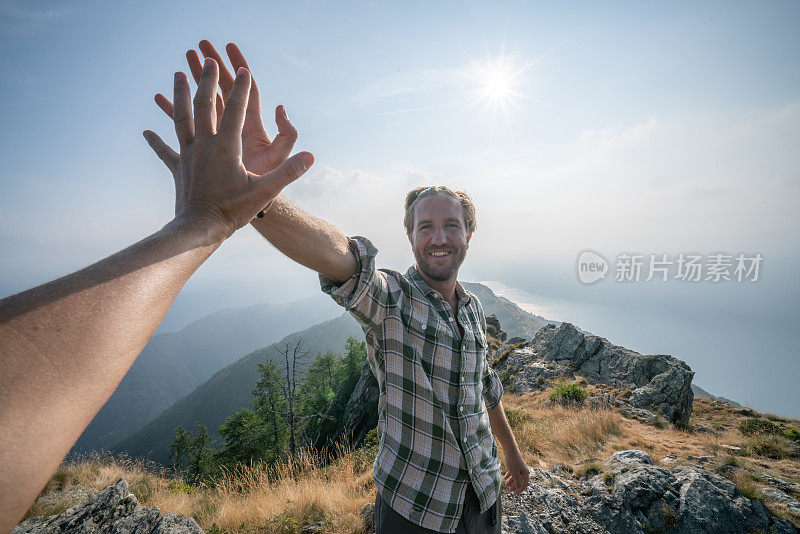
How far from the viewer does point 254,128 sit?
4.95ft

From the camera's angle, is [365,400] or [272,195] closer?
[272,195]

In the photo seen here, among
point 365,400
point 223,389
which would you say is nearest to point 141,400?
point 223,389

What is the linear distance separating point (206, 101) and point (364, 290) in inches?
46.0

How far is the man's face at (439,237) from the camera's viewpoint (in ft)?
8.60

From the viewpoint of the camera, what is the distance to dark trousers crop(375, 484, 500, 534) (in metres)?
2.07

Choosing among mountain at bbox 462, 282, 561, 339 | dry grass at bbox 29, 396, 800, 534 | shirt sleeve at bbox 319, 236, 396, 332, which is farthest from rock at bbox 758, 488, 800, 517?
mountain at bbox 462, 282, 561, 339

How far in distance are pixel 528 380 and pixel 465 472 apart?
17800 millimetres

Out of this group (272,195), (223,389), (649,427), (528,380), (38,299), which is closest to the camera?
(38,299)

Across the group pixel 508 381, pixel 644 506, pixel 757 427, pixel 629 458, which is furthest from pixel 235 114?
pixel 508 381

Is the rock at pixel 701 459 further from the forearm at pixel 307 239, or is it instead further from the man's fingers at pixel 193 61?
the man's fingers at pixel 193 61

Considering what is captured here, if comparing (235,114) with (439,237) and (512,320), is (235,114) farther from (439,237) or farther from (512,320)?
(512,320)

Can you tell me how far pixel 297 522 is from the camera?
4082 millimetres

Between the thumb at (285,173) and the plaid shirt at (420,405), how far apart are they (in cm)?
69

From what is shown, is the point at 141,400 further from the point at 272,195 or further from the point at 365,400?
the point at 272,195
